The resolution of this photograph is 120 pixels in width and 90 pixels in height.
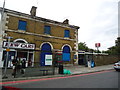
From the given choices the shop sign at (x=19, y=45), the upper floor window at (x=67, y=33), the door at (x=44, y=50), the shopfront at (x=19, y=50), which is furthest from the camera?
the upper floor window at (x=67, y=33)

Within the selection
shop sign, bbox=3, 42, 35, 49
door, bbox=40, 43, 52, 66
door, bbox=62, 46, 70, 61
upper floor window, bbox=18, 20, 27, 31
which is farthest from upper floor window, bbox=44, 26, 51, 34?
door, bbox=62, 46, 70, 61

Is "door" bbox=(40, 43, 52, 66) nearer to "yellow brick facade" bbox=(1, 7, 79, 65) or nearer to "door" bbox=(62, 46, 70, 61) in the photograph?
"yellow brick facade" bbox=(1, 7, 79, 65)

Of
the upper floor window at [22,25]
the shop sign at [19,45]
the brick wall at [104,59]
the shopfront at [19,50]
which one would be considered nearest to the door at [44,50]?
the shopfront at [19,50]

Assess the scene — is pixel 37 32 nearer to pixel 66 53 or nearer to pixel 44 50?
pixel 44 50

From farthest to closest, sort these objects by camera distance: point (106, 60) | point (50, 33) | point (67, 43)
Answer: point (106, 60) < point (67, 43) < point (50, 33)

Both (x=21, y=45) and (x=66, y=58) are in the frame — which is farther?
(x=66, y=58)

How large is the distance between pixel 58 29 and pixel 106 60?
1222 cm

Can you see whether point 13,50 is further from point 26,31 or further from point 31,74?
point 31,74

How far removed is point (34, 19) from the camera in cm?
1391

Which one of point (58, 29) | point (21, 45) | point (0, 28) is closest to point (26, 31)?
point (21, 45)

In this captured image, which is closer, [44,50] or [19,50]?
[19,50]

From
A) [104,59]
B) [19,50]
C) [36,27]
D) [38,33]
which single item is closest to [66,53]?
[38,33]

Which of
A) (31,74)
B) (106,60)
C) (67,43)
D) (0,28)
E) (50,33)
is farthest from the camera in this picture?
(106,60)

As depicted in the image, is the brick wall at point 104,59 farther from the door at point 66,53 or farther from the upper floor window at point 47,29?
the upper floor window at point 47,29
